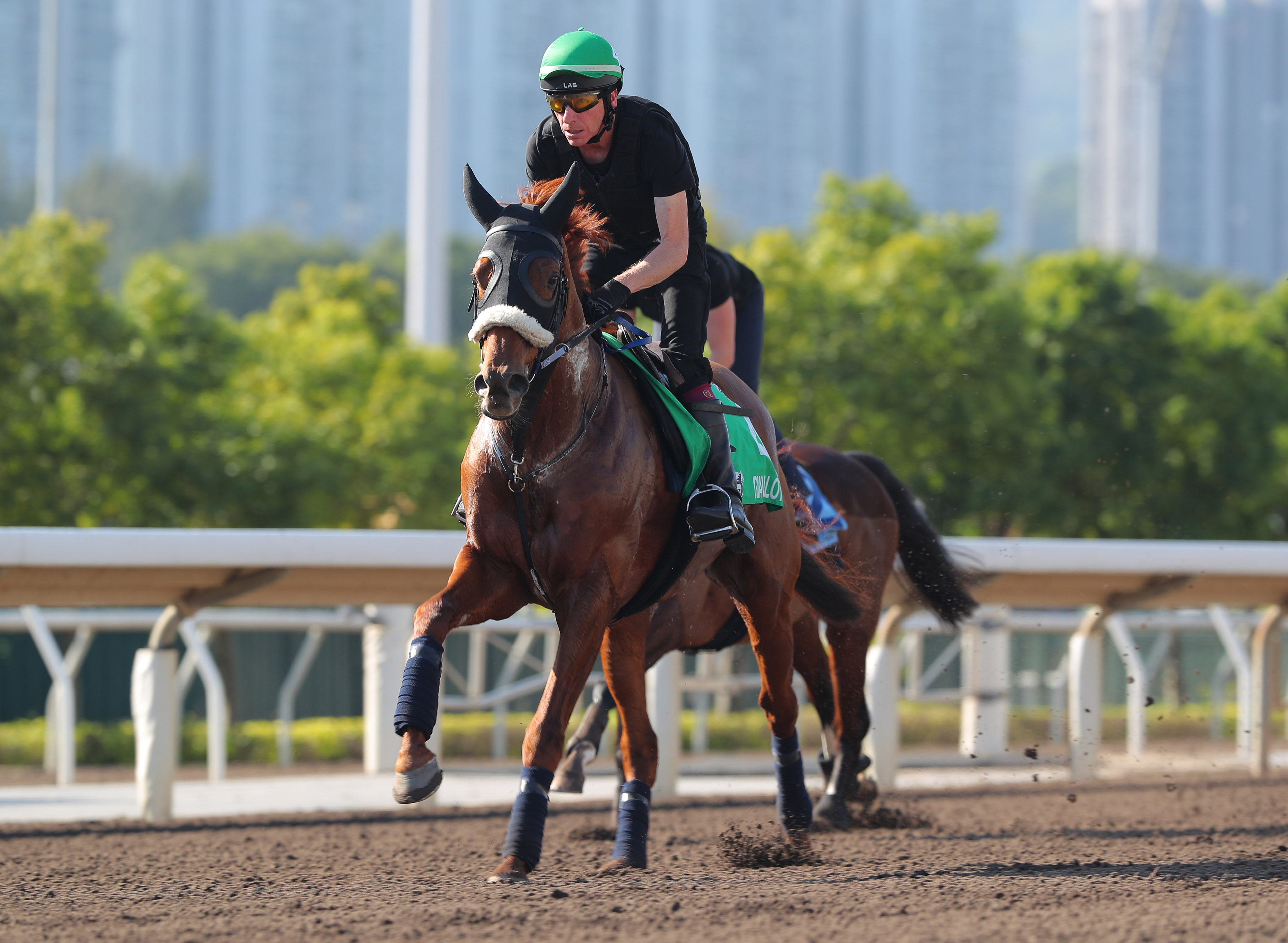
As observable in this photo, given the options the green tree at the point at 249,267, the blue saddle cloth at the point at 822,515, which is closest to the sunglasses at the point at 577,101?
the blue saddle cloth at the point at 822,515

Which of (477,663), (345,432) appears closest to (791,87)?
(345,432)

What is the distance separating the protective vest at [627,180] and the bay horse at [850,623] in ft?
5.12

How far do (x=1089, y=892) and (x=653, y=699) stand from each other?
14.8 ft

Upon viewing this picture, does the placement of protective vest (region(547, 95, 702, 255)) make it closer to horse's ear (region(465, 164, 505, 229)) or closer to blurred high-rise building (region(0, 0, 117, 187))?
horse's ear (region(465, 164, 505, 229))

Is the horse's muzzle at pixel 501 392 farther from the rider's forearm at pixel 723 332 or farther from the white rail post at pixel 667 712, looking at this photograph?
the white rail post at pixel 667 712

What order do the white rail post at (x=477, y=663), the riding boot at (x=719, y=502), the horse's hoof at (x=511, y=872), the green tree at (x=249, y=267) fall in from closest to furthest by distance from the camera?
the horse's hoof at (x=511, y=872)
the riding boot at (x=719, y=502)
the white rail post at (x=477, y=663)
the green tree at (x=249, y=267)

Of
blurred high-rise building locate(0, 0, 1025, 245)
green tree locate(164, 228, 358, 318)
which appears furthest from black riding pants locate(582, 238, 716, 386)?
blurred high-rise building locate(0, 0, 1025, 245)

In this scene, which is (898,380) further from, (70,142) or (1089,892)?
(70,142)

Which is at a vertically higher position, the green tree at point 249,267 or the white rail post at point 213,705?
the green tree at point 249,267

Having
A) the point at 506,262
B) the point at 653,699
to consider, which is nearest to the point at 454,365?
the point at 653,699

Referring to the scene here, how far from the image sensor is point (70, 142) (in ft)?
393

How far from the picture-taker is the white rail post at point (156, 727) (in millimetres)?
7891

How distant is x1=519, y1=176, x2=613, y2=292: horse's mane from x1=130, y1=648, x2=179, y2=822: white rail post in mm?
4015

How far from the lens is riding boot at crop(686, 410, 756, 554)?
16.5 feet
